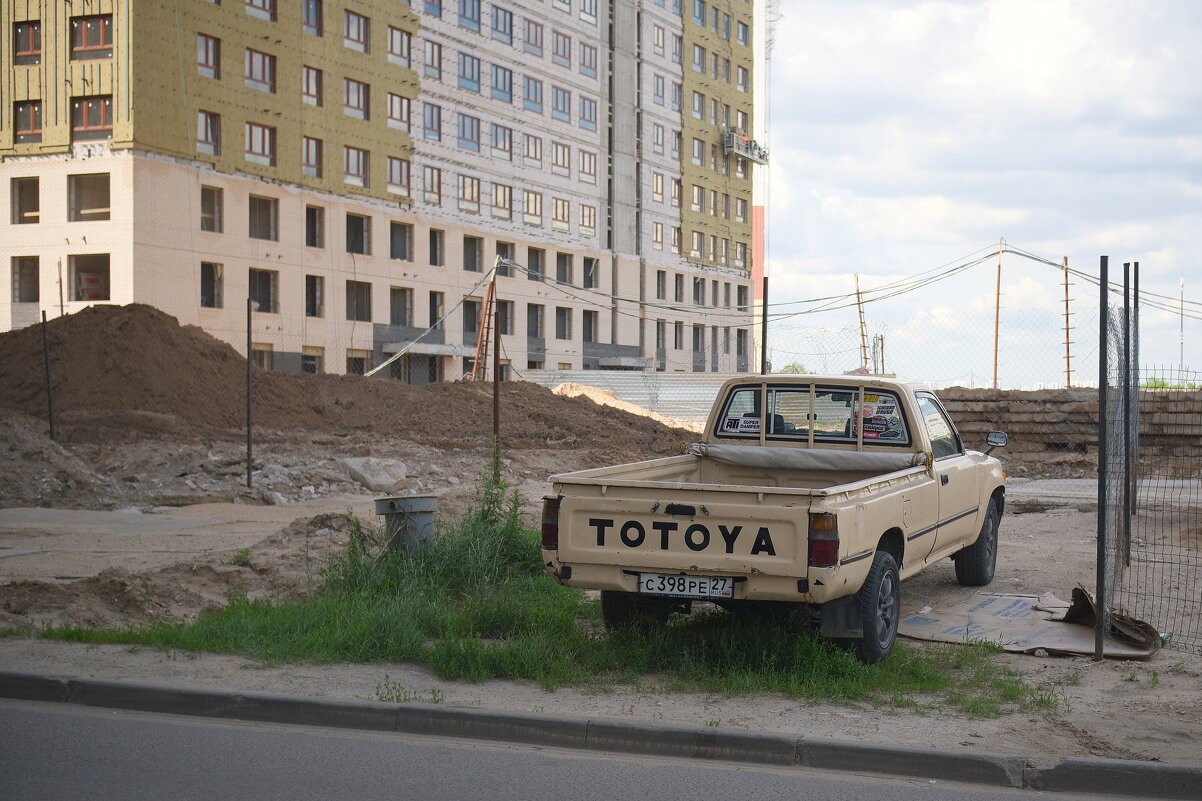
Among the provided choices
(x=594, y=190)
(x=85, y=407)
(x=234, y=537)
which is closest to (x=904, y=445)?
(x=234, y=537)

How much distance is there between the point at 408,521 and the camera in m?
10.0

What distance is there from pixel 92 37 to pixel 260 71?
19.4 ft

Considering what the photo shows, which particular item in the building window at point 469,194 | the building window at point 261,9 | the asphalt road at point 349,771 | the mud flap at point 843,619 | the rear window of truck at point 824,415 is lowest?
the asphalt road at point 349,771

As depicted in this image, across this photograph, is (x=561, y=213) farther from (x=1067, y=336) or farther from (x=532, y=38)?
(x=1067, y=336)

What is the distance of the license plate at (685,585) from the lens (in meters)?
6.98

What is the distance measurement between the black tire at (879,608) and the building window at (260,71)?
127 feet

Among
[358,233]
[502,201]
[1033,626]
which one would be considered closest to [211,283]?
[358,233]

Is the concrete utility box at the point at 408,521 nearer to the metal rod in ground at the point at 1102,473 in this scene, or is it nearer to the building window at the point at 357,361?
the metal rod in ground at the point at 1102,473

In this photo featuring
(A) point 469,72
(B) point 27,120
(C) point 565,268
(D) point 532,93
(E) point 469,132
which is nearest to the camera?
(B) point 27,120

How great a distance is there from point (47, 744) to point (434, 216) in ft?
150

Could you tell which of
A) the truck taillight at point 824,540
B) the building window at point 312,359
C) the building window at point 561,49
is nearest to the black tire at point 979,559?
the truck taillight at point 824,540

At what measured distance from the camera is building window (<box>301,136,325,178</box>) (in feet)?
145

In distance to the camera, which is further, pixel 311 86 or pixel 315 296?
pixel 315 296

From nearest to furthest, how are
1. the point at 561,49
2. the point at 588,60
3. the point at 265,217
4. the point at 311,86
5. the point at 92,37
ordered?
the point at 92,37, the point at 265,217, the point at 311,86, the point at 561,49, the point at 588,60
